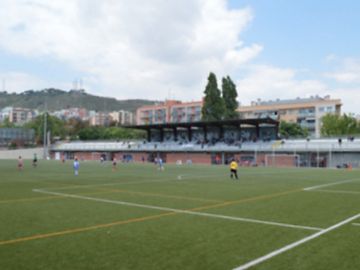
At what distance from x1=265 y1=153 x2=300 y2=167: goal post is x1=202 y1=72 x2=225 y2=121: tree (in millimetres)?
24150

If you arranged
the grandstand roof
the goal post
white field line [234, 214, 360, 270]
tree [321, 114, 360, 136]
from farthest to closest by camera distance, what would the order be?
tree [321, 114, 360, 136]
the grandstand roof
the goal post
white field line [234, 214, 360, 270]

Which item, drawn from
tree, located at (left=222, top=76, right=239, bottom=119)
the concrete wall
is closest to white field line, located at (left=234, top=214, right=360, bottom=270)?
tree, located at (left=222, top=76, right=239, bottom=119)

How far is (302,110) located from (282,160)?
58135 millimetres

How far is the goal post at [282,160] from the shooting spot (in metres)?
65.7

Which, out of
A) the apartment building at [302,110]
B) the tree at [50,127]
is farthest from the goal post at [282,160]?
the tree at [50,127]

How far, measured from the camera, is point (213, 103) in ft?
300

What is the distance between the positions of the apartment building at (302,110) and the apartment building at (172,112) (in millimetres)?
18257

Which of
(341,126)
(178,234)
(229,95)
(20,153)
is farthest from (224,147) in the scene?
(178,234)

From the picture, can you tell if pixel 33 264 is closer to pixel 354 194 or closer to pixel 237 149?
pixel 354 194

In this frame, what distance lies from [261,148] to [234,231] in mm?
61801

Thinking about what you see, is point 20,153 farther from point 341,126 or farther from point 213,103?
point 341,126

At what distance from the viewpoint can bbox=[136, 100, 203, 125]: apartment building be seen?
473ft

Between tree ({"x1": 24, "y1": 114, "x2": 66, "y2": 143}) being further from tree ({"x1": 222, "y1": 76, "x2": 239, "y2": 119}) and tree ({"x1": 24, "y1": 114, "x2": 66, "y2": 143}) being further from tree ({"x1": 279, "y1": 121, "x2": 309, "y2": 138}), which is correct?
tree ({"x1": 279, "y1": 121, "x2": 309, "y2": 138})

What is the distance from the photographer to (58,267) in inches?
262
